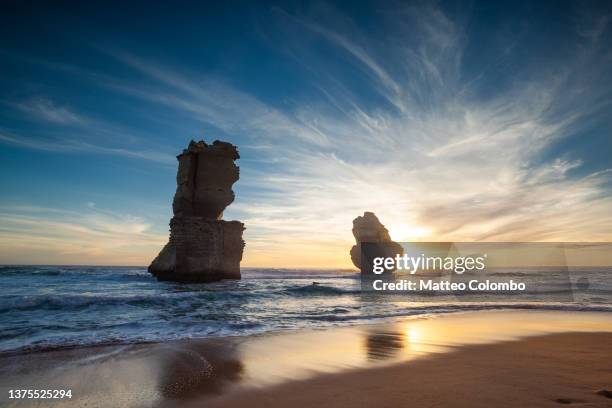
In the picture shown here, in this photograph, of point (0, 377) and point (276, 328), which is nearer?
point (0, 377)

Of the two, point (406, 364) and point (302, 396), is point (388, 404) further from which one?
point (406, 364)

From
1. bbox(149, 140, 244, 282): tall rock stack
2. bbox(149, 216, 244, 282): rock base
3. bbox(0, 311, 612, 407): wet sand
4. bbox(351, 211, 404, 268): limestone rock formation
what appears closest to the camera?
bbox(0, 311, 612, 407): wet sand

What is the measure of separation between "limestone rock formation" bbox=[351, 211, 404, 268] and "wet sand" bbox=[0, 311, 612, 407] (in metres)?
63.7

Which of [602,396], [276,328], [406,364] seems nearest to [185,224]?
[276,328]

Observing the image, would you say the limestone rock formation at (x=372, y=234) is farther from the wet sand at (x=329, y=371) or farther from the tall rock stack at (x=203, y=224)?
the wet sand at (x=329, y=371)

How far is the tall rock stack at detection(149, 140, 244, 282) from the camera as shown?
3056cm

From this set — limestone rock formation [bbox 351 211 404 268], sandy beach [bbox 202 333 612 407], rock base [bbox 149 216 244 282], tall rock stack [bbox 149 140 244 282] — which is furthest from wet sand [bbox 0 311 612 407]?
limestone rock formation [bbox 351 211 404 268]

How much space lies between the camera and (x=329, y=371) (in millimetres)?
5043

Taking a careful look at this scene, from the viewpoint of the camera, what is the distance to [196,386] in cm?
445

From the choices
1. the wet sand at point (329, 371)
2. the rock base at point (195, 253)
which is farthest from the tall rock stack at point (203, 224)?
the wet sand at point (329, 371)

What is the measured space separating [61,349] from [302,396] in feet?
19.6

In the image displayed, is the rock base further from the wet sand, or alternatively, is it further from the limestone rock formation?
the limestone rock formation

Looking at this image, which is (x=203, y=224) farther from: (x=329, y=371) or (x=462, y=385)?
(x=462, y=385)

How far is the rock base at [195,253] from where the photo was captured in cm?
3022
